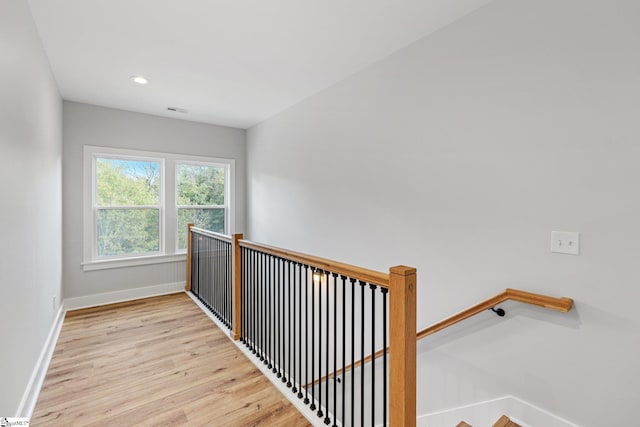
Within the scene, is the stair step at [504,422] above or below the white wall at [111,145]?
below

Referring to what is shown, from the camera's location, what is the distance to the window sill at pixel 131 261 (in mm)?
3890

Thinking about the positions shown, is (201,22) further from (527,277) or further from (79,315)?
(79,315)

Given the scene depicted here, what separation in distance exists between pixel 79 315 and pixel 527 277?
4583 millimetres

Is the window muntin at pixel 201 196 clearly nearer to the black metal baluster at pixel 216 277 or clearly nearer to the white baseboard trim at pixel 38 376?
the black metal baluster at pixel 216 277

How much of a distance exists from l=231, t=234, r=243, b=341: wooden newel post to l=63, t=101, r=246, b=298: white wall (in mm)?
2174

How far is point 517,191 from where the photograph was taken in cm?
181

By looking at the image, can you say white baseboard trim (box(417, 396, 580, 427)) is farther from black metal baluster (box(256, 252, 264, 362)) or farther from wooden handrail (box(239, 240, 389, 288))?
black metal baluster (box(256, 252, 264, 362))

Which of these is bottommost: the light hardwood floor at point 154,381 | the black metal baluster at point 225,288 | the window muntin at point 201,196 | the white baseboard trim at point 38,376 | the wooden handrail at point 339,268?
the light hardwood floor at point 154,381

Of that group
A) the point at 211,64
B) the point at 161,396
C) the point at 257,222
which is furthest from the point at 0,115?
the point at 257,222

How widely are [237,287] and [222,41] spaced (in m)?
2.14

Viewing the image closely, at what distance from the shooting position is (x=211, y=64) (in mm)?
2791

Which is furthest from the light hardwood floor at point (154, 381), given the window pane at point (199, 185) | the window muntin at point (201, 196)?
the window pane at point (199, 185)

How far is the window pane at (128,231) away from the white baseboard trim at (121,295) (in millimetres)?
536

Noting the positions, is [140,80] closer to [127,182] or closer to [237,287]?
[127,182]
